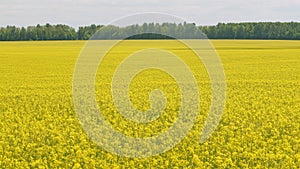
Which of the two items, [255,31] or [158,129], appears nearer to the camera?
[158,129]

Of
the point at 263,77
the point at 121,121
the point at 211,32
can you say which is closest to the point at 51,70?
the point at 263,77

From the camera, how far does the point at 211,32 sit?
4304 inches

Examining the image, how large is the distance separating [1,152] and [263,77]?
20.1 meters

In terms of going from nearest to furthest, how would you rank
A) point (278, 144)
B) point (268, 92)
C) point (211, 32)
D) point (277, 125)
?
1. point (278, 144)
2. point (277, 125)
3. point (268, 92)
4. point (211, 32)

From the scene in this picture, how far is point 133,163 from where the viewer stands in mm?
10414

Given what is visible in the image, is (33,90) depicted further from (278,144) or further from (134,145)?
(278,144)

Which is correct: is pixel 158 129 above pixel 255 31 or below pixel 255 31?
below

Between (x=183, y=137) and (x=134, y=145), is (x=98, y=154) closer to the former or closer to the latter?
(x=134, y=145)

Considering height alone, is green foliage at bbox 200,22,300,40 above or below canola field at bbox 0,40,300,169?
above

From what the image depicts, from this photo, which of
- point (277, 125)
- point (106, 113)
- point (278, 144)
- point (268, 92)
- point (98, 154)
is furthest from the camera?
point (268, 92)

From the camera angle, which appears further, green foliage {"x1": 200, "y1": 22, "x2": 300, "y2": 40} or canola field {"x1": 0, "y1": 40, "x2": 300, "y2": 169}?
green foliage {"x1": 200, "y1": 22, "x2": 300, "y2": 40}

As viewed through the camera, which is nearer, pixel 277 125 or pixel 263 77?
pixel 277 125

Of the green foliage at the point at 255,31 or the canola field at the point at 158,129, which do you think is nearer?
the canola field at the point at 158,129

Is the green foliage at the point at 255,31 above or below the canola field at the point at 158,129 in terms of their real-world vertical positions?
above
